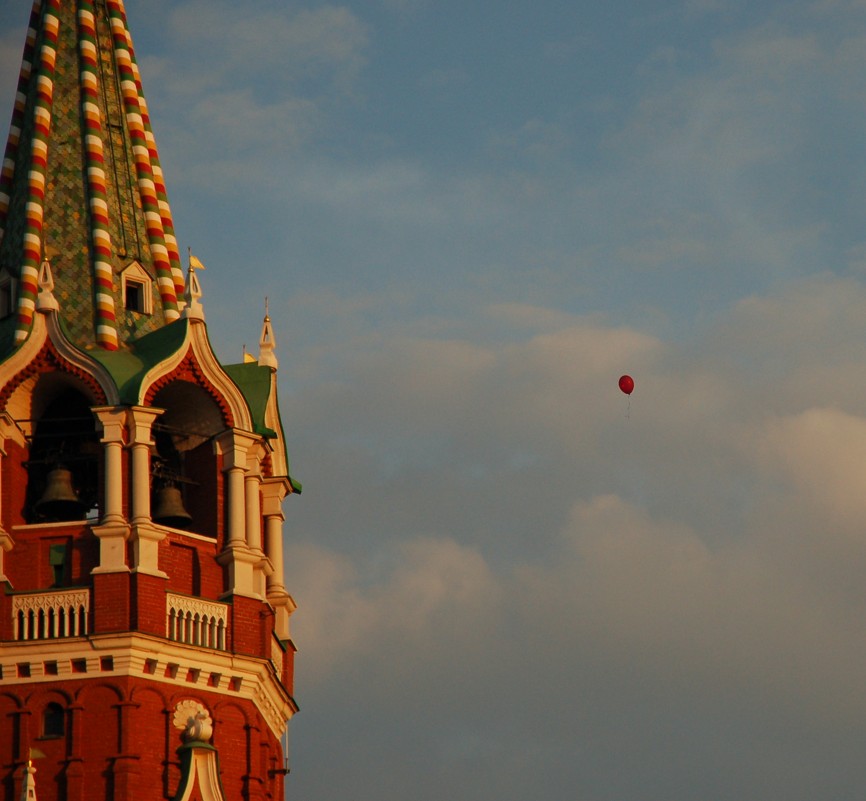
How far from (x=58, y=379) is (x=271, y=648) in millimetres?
6974

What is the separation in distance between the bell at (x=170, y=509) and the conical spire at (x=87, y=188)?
337 cm

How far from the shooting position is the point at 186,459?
6012cm

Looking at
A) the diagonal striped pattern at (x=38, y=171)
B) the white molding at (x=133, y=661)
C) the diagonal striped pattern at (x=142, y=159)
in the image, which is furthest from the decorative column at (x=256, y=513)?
the diagonal striped pattern at (x=38, y=171)

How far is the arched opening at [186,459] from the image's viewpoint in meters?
59.1

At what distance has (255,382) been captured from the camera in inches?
2414

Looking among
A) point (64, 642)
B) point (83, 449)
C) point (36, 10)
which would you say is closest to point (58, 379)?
point (83, 449)

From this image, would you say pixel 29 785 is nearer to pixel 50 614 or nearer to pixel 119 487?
pixel 50 614

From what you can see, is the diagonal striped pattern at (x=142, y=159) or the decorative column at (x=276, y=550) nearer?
the decorative column at (x=276, y=550)

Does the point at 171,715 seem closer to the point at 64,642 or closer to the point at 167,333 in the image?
the point at 64,642

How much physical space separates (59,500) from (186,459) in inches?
120

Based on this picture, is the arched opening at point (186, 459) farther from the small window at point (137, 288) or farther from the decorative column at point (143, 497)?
the small window at point (137, 288)

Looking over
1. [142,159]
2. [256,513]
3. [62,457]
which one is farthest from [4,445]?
[142,159]

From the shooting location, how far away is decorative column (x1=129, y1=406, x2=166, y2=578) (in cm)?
5712

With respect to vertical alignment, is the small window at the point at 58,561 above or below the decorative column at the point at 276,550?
below
